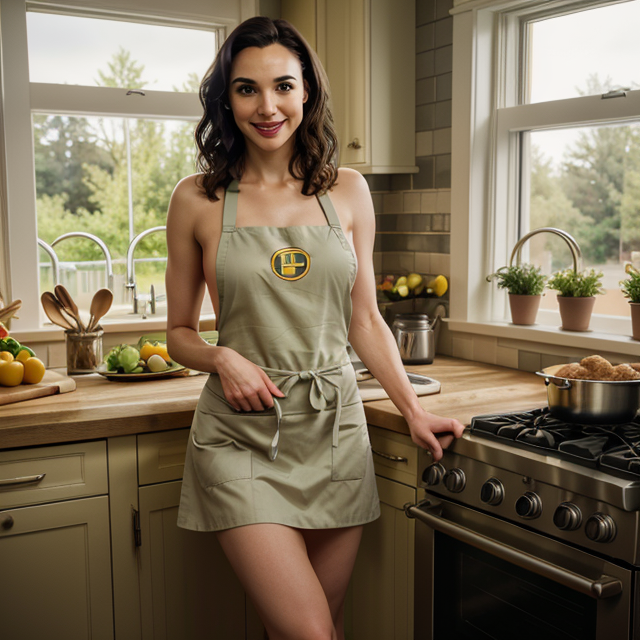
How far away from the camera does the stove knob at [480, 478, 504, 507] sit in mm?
1803

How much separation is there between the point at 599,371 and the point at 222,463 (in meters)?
0.93

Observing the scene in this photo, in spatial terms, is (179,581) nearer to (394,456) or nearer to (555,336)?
(394,456)

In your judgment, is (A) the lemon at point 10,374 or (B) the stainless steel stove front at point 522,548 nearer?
(B) the stainless steel stove front at point 522,548

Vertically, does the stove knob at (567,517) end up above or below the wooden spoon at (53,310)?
below

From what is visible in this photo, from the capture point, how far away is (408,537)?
7.09 feet

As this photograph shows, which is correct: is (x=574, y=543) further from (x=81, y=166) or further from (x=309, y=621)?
(x=81, y=166)

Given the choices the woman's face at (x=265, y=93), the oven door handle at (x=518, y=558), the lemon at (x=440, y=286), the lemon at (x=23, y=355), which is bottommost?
the oven door handle at (x=518, y=558)

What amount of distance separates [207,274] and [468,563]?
3.24ft

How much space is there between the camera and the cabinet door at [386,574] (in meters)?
2.18

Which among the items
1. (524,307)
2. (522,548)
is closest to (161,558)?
(522,548)

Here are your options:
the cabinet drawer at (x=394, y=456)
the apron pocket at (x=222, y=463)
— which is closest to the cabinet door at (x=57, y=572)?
the apron pocket at (x=222, y=463)

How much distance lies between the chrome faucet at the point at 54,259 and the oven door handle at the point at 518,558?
1819mm

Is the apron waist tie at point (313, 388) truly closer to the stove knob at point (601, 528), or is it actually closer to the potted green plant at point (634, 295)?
the stove knob at point (601, 528)

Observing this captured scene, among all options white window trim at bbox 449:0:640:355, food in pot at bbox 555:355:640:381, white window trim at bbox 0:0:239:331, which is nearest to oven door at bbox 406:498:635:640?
food in pot at bbox 555:355:640:381
